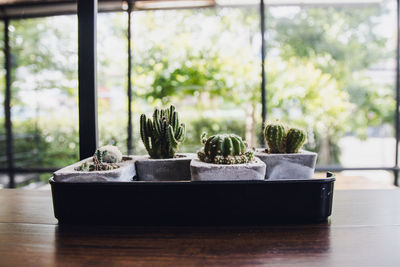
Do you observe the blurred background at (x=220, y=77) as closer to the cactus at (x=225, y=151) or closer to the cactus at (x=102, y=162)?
the cactus at (x=102, y=162)

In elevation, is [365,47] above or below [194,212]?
above

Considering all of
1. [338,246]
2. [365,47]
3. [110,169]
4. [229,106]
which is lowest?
[338,246]

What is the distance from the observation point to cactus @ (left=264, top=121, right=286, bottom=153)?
39.7 inches

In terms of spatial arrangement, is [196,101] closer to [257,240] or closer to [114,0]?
[114,0]

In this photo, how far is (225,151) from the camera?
2.88 feet

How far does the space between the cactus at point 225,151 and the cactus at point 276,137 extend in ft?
0.44

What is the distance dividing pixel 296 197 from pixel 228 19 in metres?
4.28

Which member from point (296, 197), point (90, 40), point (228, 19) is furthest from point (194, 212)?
point (228, 19)

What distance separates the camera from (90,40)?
111 centimetres

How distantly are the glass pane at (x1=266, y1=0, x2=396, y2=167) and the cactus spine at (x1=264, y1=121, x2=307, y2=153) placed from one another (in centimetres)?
369

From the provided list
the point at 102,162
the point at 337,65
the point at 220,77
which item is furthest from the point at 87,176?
the point at 337,65

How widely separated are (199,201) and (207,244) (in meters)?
0.13

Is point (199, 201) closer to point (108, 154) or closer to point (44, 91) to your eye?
point (108, 154)

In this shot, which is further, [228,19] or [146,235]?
[228,19]
